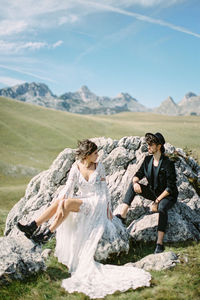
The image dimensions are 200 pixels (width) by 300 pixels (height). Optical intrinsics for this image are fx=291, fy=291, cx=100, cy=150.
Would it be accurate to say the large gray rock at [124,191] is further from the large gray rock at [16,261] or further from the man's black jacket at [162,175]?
the large gray rock at [16,261]

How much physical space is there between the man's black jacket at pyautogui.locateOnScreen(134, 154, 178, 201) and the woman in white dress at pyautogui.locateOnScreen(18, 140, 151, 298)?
5.87ft

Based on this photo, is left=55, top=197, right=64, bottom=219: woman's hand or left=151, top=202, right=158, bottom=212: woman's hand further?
left=151, top=202, right=158, bottom=212: woman's hand

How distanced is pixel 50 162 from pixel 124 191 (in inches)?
1943

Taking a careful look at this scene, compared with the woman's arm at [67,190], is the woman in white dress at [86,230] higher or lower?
lower

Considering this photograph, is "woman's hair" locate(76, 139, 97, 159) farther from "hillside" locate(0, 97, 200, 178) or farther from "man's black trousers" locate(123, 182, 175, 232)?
"hillside" locate(0, 97, 200, 178)

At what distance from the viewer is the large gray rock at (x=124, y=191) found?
1038 centimetres

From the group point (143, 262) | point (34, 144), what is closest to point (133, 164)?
point (143, 262)

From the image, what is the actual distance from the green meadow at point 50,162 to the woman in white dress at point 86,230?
345mm

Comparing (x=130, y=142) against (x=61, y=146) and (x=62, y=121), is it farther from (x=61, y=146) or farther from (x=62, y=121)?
(x=62, y=121)

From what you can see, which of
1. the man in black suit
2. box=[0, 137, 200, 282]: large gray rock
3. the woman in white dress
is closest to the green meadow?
the woman in white dress

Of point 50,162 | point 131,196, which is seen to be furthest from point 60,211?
point 50,162

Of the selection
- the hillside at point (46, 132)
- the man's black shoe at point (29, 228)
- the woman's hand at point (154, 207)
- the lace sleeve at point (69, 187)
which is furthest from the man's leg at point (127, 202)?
the hillside at point (46, 132)

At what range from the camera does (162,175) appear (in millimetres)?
10203

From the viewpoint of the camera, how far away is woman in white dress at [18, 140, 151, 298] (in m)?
7.61
